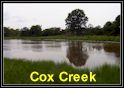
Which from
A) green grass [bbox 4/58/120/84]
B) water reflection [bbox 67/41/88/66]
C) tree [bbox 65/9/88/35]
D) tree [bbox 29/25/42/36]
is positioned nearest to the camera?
green grass [bbox 4/58/120/84]

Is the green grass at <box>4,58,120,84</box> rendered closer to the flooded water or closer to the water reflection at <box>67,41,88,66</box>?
the flooded water

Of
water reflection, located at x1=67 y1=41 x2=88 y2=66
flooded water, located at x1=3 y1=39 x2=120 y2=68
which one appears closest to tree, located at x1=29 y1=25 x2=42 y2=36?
flooded water, located at x1=3 y1=39 x2=120 y2=68

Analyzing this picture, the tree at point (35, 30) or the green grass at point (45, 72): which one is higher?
the tree at point (35, 30)

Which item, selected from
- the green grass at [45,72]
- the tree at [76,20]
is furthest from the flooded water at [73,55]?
the tree at [76,20]

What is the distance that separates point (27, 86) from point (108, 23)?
3331 cm

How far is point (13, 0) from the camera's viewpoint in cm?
514

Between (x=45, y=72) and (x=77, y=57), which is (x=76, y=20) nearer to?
(x=77, y=57)

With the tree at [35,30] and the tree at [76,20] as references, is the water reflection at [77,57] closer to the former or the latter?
the tree at [76,20]

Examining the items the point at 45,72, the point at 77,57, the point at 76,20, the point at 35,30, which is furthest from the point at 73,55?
the point at 35,30

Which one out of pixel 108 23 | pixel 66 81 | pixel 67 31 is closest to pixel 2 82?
pixel 66 81

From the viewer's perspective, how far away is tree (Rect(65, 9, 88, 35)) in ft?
168

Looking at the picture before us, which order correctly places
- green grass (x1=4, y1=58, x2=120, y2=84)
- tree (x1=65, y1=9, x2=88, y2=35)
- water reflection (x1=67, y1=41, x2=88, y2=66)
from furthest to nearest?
tree (x1=65, y1=9, x2=88, y2=35), water reflection (x1=67, y1=41, x2=88, y2=66), green grass (x1=4, y1=58, x2=120, y2=84)

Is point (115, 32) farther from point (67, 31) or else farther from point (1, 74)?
point (1, 74)

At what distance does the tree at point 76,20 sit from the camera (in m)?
51.2
